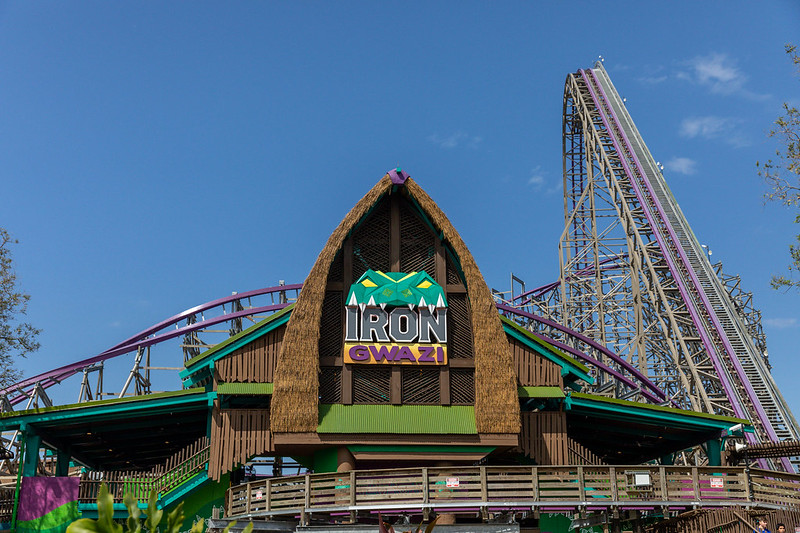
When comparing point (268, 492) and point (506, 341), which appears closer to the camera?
point (268, 492)

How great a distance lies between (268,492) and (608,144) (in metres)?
30.6

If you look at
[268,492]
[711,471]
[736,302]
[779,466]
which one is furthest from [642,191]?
[268,492]

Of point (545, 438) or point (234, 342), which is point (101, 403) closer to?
point (234, 342)

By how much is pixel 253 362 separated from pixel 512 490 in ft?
27.8

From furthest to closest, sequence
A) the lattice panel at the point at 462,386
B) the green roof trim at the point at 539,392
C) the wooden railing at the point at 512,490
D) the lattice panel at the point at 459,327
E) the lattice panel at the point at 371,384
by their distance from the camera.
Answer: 1. the green roof trim at the point at 539,392
2. the lattice panel at the point at 459,327
3. the lattice panel at the point at 462,386
4. the lattice panel at the point at 371,384
5. the wooden railing at the point at 512,490

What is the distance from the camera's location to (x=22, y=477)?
78.7ft

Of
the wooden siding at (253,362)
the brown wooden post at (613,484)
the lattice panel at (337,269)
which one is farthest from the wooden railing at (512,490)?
the lattice panel at (337,269)

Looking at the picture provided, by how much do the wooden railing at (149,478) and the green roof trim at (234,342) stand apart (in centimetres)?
236

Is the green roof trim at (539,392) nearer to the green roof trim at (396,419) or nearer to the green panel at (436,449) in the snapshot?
the green roof trim at (396,419)

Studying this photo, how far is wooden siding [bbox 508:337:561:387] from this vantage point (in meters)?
25.5

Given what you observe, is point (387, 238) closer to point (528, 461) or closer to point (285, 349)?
point (285, 349)

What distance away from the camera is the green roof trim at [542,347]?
25594 millimetres

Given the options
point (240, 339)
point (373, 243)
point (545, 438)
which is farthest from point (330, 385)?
point (545, 438)

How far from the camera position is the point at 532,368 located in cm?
2567
